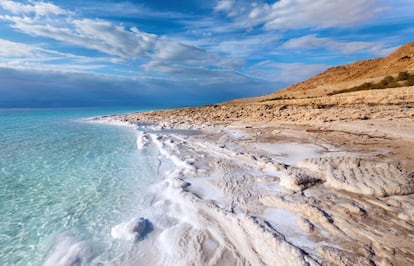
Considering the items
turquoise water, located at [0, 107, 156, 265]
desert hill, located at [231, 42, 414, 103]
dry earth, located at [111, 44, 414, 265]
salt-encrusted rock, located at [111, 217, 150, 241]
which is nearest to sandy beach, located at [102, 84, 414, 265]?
dry earth, located at [111, 44, 414, 265]

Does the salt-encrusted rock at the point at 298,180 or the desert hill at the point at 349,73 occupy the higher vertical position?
the desert hill at the point at 349,73

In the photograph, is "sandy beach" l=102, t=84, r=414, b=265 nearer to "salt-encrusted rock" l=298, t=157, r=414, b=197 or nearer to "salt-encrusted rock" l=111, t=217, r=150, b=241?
"salt-encrusted rock" l=298, t=157, r=414, b=197

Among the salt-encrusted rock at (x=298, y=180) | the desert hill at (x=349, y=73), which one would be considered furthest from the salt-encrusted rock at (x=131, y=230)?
the desert hill at (x=349, y=73)

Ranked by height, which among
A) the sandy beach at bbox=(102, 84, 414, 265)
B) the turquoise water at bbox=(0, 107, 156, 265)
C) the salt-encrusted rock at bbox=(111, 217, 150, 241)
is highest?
the sandy beach at bbox=(102, 84, 414, 265)

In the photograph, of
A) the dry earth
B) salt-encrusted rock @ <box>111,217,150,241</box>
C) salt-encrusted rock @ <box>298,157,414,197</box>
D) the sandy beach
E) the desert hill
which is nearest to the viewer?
the dry earth

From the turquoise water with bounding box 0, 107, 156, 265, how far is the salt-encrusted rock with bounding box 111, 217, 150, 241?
0.56 feet

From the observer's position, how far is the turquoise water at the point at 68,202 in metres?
4.32

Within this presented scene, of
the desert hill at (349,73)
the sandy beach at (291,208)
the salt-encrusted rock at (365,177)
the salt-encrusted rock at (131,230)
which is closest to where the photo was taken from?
the sandy beach at (291,208)

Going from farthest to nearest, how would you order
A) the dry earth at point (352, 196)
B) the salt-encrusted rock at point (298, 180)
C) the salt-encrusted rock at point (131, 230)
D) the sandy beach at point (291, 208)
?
the salt-encrusted rock at point (298, 180), the salt-encrusted rock at point (131, 230), the sandy beach at point (291, 208), the dry earth at point (352, 196)

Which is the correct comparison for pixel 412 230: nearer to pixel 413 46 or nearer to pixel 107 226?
pixel 107 226

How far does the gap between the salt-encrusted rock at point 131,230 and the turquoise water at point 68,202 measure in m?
0.17

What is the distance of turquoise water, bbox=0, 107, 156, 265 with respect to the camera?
4.32m

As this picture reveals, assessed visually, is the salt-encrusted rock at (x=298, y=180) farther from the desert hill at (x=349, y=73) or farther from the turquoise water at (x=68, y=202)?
the desert hill at (x=349, y=73)

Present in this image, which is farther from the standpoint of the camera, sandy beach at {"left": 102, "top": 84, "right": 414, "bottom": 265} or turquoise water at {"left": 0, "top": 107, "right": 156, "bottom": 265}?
turquoise water at {"left": 0, "top": 107, "right": 156, "bottom": 265}
